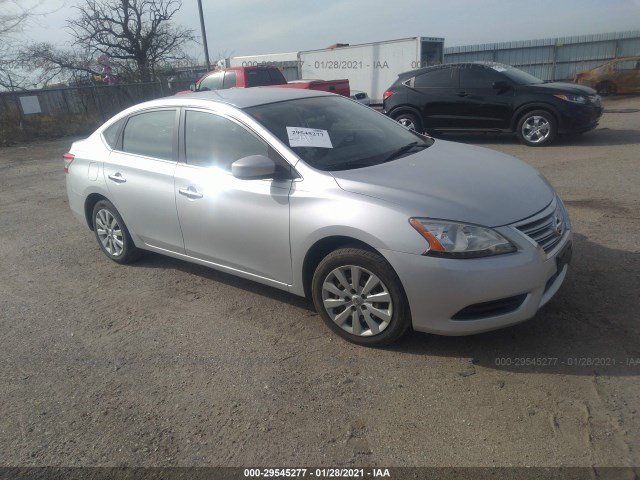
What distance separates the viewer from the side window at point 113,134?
501 cm

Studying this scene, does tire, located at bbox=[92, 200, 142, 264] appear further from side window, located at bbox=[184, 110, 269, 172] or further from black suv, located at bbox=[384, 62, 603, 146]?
black suv, located at bbox=[384, 62, 603, 146]

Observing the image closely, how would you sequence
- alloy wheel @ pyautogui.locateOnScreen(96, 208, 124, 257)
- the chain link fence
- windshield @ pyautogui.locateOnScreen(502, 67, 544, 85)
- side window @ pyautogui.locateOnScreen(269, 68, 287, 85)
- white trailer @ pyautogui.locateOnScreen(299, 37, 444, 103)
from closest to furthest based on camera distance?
alloy wheel @ pyautogui.locateOnScreen(96, 208, 124, 257), windshield @ pyautogui.locateOnScreen(502, 67, 544, 85), side window @ pyautogui.locateOnScreen(269, 68, 287, 85), white trailer @ pyautogui.locateOnScreen(299, 37, 444, 103), the chain link fence

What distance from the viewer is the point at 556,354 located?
3205mm

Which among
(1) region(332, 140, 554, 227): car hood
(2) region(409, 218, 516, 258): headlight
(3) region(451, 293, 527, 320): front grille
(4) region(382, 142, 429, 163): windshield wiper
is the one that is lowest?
(3) region(451, 293, 527, 320): front grille

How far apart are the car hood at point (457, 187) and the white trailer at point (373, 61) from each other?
14.4 m

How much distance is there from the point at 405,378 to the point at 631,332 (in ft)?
5.11

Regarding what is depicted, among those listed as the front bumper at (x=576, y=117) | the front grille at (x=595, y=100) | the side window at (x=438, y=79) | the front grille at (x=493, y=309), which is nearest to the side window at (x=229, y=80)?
the side window at (x=438, y=79)

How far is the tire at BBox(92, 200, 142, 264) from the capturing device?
504 cm

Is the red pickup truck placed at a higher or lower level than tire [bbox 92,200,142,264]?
higher

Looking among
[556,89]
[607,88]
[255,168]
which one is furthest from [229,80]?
[607,88]

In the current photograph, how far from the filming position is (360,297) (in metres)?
3.36

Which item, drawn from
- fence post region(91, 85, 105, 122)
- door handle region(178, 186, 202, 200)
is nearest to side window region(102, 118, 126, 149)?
door handle region(178, 186, 202, 200)

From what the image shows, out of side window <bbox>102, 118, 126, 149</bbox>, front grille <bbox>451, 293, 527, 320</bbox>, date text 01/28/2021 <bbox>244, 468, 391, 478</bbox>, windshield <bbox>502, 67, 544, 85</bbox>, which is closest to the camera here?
date text 01/28/2021 <bbox>244, 468, 391, 478</bbox>

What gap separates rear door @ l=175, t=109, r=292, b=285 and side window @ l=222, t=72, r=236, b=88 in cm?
1063
